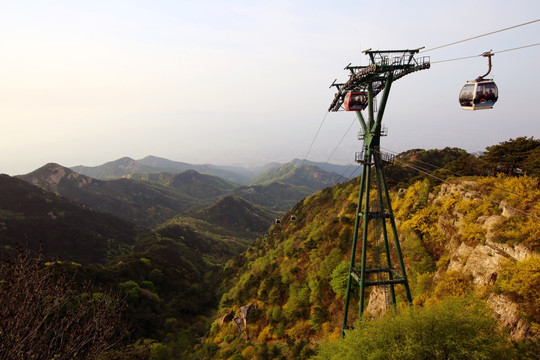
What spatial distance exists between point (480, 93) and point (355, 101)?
25.3 feet

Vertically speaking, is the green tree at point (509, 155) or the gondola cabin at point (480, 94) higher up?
the gondola cabin at point (480, 94)

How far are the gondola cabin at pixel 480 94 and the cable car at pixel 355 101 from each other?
642cm

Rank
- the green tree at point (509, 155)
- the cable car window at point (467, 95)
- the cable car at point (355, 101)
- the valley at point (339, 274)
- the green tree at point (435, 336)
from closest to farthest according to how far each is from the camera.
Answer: the green tree at point (435, 336) < the cable car window at point (467, 95) < the valley at point (339, 274) < the cable car at point (355, 101) < the green tree at point (509, 155)

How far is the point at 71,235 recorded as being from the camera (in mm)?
101625

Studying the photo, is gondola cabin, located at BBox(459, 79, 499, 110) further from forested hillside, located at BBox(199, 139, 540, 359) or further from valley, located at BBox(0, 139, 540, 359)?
forested hillside, located at BBox(199, 139, 540, 359)

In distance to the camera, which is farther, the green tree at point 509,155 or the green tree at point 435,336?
the green tree at point 509,155

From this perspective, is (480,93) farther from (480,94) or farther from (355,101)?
(355,101)

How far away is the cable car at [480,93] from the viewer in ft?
47.1

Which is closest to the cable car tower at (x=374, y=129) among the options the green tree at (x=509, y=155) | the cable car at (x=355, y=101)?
the cable car at (x=355, y=101)

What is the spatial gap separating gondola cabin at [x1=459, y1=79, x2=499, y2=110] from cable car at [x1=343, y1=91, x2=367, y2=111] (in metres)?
6.42

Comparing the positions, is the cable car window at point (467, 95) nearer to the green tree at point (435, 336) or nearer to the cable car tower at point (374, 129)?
the cable car tower at point (374, 129)

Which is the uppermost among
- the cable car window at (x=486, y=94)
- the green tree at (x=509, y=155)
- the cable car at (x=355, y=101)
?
the cable car at (x=355, y=101)

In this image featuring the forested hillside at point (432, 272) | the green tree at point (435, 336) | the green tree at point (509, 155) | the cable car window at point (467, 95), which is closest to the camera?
the green tree at point (435, 336)

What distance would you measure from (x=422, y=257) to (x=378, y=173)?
42.5ft
